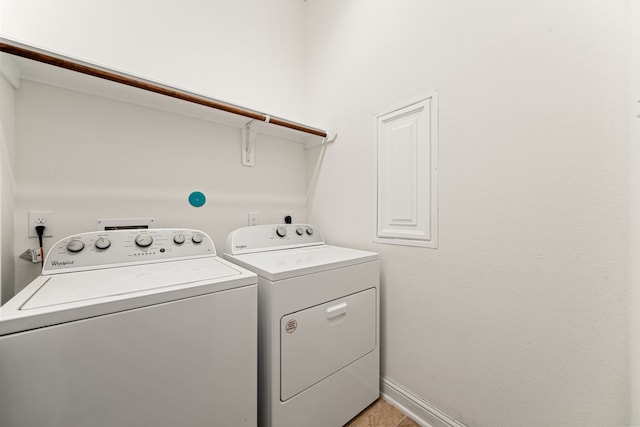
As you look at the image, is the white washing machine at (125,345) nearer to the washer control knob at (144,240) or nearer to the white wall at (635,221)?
the washer control knob at (144,240)

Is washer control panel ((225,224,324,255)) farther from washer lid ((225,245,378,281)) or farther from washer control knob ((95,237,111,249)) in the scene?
washer control knob ((95,237,111,249))

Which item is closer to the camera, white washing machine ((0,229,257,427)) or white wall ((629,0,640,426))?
white washing machine ((0,229,257,427))

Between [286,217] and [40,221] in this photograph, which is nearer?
[40,221]

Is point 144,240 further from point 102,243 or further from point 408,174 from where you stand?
point 408,174

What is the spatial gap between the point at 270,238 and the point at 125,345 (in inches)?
35.8

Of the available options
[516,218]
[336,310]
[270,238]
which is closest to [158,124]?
[270,238]

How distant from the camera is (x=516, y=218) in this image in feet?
3.01

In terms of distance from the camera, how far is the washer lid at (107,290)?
1.90 ft

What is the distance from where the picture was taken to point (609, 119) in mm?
746

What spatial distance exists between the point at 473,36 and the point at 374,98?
1.75ft

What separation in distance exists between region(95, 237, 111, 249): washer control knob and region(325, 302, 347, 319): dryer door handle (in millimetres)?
1006

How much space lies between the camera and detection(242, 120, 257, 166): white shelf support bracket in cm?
161

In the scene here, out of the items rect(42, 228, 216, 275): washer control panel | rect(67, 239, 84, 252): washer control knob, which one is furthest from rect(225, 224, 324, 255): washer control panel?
rect(67, 239, 84, 252): washer control knob

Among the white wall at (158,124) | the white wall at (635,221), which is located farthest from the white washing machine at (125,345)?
the white wall at (635,221)
